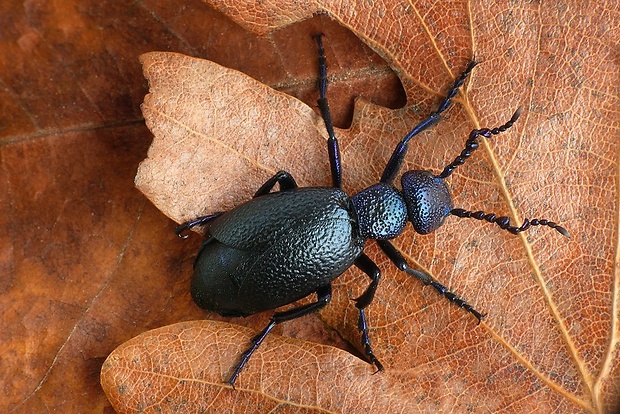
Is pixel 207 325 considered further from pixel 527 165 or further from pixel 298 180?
pixel 527 165

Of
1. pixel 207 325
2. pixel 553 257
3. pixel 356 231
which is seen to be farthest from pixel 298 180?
pixel 553 257

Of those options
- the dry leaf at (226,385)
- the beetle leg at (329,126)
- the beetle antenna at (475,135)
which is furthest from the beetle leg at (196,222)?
the beetle antenna at (475,135)

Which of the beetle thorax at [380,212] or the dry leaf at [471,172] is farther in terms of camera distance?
the beetle thorax at [380,212]

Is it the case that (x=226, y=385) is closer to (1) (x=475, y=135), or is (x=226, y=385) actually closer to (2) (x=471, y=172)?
(2) (x=471, y=172)

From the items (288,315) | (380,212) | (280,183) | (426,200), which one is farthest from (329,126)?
(288,315)

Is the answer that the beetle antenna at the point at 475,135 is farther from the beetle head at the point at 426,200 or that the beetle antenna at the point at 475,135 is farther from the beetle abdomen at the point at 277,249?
the beetle abdomen at the point at 277,249

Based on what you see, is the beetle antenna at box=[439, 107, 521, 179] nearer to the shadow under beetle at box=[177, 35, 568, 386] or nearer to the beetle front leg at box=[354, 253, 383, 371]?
the shadow under beetle at box=[177, 35, 568, 386]
